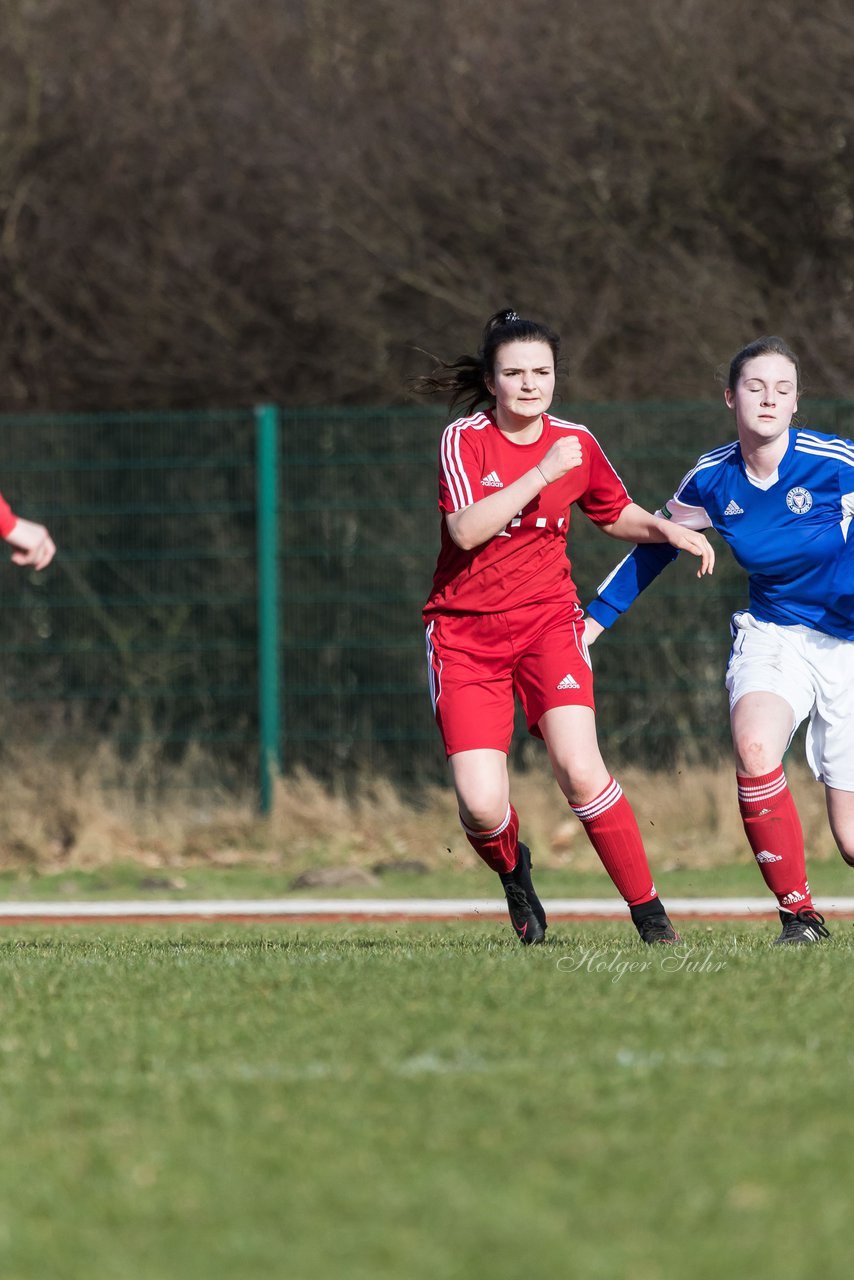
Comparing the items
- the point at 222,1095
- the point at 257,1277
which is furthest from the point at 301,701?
the point at 257,1277

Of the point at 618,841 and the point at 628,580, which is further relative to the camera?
the point at 628,580

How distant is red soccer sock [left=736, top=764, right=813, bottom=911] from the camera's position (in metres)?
6.68

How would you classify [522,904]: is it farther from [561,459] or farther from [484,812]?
[561,459]

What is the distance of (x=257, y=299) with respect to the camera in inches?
725

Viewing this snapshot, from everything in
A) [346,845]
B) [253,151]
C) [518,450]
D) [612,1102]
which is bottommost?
[346,845]

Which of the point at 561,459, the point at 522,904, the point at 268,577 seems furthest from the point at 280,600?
the point at 561,459

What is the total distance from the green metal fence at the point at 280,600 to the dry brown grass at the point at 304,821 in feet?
0.81

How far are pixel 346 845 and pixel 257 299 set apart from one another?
23.6 feet

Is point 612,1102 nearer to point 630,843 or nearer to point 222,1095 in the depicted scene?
point 222,1095

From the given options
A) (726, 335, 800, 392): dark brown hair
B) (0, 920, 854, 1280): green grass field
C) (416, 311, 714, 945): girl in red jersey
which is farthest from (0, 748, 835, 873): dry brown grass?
(0, 920, 854, 1280): green grass field

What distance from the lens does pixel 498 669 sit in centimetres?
670

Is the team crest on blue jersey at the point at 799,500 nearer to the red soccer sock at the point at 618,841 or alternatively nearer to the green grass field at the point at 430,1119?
the red soccer sock at the point at 618,841

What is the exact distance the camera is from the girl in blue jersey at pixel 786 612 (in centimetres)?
665

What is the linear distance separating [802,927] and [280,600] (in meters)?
7.42
